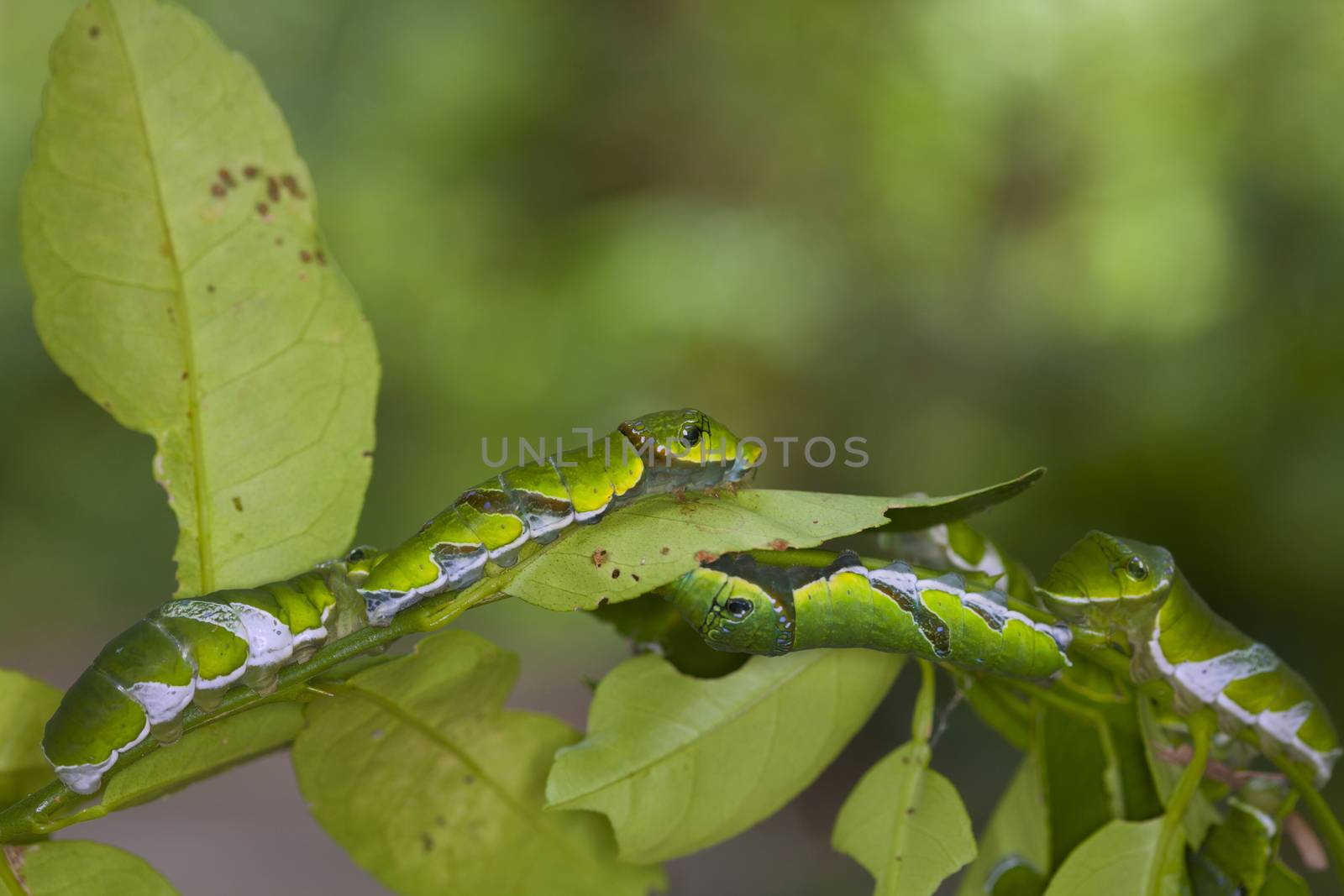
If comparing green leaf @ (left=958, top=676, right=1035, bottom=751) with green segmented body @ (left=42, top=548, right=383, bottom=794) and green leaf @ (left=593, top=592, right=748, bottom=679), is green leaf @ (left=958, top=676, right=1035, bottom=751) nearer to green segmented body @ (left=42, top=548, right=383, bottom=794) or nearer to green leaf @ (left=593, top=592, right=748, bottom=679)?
green leaf @ (left=593, top=592, right=748, bottom=679)

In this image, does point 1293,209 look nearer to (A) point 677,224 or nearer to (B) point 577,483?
(A) point 677,224

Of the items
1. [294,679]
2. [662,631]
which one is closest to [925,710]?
[662,631]

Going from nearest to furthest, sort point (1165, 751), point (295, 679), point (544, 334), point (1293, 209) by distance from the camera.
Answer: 1. point (295, 679)
2. point (1165, 751)
3. point (1293, 209)
4. point (544, 334)

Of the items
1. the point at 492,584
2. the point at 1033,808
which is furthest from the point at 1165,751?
the point at 492,584

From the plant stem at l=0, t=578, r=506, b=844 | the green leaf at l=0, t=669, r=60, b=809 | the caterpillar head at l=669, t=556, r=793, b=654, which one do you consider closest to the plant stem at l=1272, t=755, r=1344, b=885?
the caterpillar head at l=669, t=556, r=793, b=654

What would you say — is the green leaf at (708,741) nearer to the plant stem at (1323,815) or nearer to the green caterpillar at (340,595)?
the green caterpillar at (340,595)

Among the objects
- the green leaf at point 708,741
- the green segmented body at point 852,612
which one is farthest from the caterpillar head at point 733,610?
the green leaf at point 708,741

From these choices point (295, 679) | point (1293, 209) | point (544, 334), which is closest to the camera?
point (295, 679)
